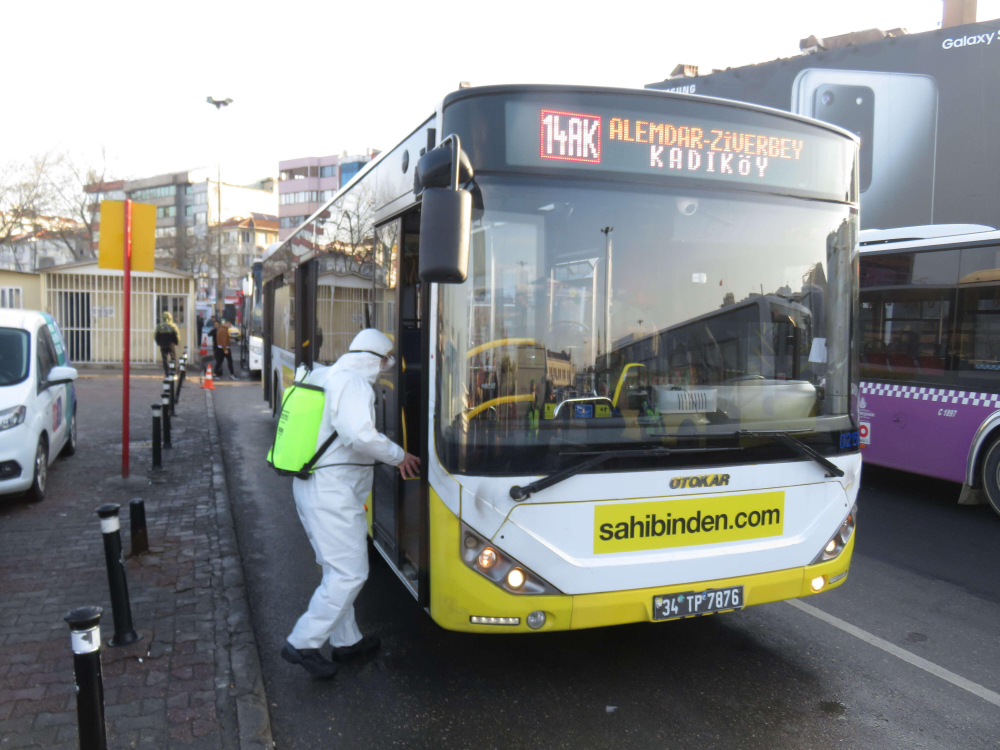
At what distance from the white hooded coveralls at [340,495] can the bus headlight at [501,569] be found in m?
0.70

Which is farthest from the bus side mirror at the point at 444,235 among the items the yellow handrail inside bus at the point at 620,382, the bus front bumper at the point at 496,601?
the bus front bumper at the point at 496,601

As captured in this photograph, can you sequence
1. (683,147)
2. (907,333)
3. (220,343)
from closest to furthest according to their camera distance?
(683,147) → (907,333) → (220,343)

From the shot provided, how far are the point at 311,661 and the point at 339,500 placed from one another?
834 millimetres

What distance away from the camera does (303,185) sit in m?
93.6

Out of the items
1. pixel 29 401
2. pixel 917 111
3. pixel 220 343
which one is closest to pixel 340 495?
pixel 29 401

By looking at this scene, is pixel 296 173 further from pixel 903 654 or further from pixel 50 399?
pixel 903 654

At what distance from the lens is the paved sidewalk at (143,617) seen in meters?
3.55

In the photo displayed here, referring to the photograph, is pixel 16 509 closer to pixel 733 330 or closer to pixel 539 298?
pixel 539 298

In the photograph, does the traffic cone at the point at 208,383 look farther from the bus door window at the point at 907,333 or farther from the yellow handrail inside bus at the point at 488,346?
the yellow handrail inside bus at the point at 488,346

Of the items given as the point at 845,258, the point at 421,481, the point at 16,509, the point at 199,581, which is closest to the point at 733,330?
the point at 845,258

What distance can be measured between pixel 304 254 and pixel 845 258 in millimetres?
5772

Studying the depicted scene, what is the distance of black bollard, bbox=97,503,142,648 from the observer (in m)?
4.35

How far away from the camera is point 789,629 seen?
4.77 m

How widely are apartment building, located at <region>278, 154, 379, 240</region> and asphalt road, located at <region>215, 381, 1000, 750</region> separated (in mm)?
89784
